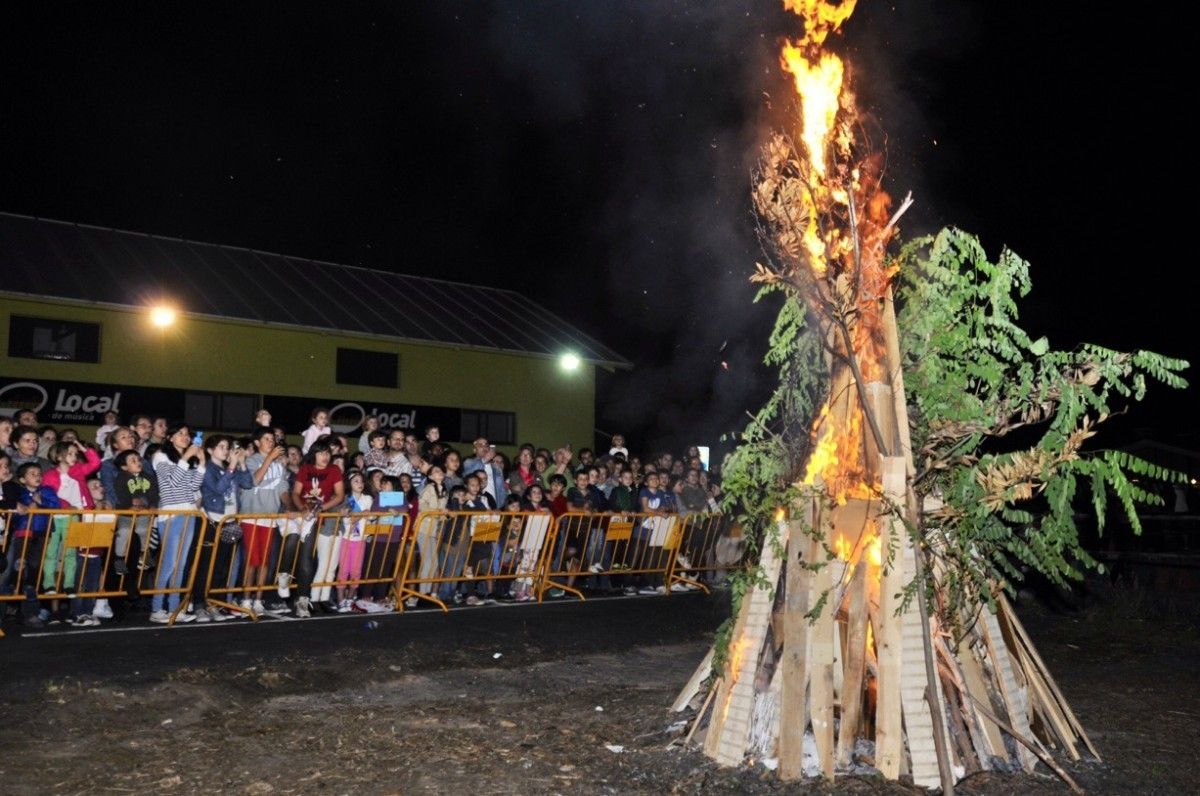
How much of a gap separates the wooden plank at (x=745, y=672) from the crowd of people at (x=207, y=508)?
695 cm

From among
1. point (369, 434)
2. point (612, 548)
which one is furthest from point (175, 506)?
point (612, 548)

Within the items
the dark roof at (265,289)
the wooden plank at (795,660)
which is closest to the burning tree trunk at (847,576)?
the wooden plank at (795,660)

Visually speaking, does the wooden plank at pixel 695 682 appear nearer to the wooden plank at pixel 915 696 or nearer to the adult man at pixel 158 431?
the wooden plank at pixel 915 696

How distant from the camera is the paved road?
341 inches

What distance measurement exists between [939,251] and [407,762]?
433cm

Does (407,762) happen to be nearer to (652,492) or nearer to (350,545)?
(350,545)

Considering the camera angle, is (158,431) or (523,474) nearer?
(158,431)

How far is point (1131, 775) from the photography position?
618cm

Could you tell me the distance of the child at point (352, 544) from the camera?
12.3 metres

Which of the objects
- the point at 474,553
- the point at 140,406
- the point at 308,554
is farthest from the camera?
the point at 140,406

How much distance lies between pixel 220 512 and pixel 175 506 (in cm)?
48

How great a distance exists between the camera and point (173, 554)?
1116 cm

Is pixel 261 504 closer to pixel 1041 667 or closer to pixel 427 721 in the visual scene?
pixel 427 721

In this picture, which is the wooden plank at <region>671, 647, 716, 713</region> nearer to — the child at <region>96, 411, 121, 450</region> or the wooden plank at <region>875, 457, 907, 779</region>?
the wooden plank at <region>875, 457, 907, 779</region>
